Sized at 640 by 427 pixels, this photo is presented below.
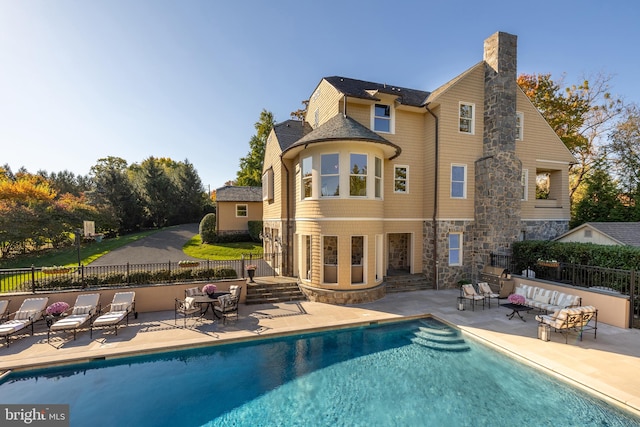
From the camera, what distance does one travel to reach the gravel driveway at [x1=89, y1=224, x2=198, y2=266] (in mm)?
20062

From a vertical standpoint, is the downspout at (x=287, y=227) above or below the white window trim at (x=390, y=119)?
below

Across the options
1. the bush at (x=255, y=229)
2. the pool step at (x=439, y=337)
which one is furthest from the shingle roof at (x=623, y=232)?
the bush at (x=255, y=229)

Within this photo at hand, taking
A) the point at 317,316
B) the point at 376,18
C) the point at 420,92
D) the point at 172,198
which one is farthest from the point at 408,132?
the point at 172,198

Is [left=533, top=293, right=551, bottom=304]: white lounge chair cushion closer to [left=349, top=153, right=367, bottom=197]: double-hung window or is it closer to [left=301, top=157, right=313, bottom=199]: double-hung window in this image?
[left=349, top=153, right=367, bottom=197]: double-hung window

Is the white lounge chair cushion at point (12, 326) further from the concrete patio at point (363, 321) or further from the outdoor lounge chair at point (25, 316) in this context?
the concrete patio at point (363, 321)

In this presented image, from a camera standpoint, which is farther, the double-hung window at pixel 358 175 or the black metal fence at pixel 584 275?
the double-hung window at pixel 358 175

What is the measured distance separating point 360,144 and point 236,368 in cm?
1004

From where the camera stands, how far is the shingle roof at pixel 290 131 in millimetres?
16672

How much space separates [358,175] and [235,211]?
62.2 feet

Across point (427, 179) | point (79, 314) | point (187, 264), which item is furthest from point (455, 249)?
point (79, 314)

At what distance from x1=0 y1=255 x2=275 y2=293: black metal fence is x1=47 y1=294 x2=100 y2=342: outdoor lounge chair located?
2.68 ft

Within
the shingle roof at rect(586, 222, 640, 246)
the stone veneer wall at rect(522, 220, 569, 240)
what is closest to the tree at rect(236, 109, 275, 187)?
the stone veneer wall at rect(522, 220, 569, 240)

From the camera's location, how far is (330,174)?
12438mm

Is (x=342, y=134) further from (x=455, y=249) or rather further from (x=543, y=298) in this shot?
(x=543, y=298)
